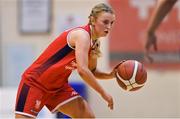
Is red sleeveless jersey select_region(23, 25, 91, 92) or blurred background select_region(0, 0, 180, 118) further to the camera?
blurred background select_region(0, 0, 180, 118)

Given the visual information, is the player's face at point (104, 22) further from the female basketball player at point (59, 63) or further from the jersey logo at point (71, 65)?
the jersey logo at point (71, 65)

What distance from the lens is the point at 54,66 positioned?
399 centimetres

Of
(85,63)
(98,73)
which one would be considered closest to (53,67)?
(85,63)

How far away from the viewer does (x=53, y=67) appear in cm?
399

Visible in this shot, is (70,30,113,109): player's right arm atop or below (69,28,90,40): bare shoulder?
below

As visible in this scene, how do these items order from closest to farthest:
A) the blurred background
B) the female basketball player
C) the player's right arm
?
the player's right arm
the female basketball player
the blurred background

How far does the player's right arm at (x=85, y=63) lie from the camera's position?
3.78m

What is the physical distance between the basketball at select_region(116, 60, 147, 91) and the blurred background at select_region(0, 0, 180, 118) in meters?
3.70

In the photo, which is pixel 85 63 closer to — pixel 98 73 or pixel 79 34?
pixel 79 34

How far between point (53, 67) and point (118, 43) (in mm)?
4050

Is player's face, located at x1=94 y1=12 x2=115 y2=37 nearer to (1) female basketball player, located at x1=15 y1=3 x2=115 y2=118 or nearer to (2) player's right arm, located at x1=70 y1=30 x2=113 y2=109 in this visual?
(1) female basketball player, located at x1=15 y1=3 x2=115 y2=118

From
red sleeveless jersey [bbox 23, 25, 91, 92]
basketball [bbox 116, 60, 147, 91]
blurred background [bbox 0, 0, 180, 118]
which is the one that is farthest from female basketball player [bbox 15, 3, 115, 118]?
blurred background [bbox 0, 0, 180, 118]

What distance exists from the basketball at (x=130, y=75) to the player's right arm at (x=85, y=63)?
10.8 inches

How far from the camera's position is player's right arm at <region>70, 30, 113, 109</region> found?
12.4 feet
